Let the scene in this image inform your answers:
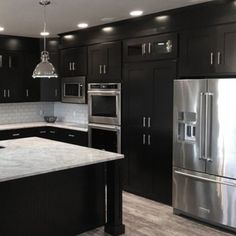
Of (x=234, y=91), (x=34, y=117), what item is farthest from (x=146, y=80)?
(x=34, y=117)

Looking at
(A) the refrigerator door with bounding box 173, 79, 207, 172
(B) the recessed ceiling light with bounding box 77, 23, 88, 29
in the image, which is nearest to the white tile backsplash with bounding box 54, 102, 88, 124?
(B) the recessed ceiling light with bounding box 77, 23, 88, 29

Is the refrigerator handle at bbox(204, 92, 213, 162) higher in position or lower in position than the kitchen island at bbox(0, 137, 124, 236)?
higher

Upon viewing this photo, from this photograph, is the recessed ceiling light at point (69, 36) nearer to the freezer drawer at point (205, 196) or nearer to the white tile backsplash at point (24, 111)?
the white tile backsplash at point (24, 111)

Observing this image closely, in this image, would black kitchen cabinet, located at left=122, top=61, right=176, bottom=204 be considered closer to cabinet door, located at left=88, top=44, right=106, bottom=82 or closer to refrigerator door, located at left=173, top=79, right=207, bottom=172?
refrigerator door, located at left=173, top=79, right=207, bottom=172

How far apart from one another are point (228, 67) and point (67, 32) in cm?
344

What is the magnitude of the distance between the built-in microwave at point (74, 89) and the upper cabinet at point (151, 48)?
125 cm

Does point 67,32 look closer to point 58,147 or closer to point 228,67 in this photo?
point 58,147

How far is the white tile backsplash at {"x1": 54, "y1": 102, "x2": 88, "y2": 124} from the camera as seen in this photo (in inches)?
274

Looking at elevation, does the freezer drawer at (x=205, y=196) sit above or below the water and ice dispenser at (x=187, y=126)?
below

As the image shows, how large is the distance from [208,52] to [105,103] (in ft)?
6.81

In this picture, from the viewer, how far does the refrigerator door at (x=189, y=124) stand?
408cm

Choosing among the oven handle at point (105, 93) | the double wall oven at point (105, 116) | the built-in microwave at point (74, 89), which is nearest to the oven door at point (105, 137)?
the double wall oven at point (105, 116)

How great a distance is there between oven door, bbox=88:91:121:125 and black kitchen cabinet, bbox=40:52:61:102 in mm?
1275

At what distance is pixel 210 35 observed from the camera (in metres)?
4.11
